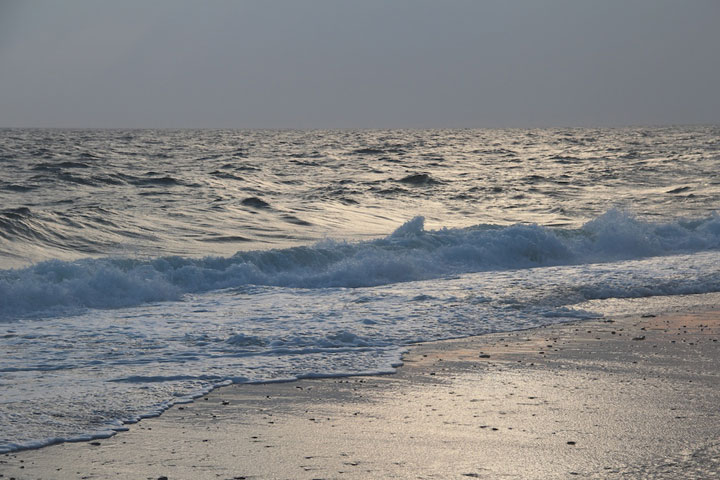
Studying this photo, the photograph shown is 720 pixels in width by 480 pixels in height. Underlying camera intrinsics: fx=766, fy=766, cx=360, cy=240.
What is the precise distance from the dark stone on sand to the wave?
6556 mm

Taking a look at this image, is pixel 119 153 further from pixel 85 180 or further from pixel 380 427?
pixel 380 427

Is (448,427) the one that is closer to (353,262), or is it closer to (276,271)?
(353,262)

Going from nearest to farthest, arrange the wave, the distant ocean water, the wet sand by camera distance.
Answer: the wet sand < the distant ocean water < the wave

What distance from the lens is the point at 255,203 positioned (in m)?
21.6

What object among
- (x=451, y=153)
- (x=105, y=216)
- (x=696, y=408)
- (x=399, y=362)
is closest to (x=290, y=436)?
(x=399, y=362)

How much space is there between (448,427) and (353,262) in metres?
7.86

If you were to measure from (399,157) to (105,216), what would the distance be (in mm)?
25752

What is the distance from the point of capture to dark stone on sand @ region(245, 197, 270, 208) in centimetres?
2132

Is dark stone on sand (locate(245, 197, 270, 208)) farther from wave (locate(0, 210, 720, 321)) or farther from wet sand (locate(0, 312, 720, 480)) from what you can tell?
wet sand (locate(0, 312, 720, 480))

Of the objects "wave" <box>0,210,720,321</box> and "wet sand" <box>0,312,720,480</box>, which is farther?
"wave" <box>0,210,720,321</box>

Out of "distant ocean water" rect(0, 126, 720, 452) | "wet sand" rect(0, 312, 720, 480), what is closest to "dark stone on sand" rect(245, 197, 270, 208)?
"distant ocean water" rect(0, 126, 720, 452)

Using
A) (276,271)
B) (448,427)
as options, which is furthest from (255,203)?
(448,427)

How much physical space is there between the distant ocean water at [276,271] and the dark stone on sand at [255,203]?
7cm

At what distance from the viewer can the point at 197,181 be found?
25891 millimetres
